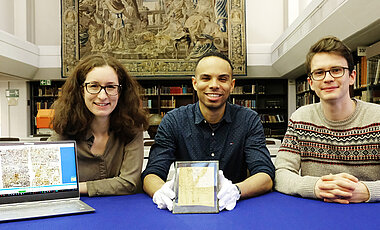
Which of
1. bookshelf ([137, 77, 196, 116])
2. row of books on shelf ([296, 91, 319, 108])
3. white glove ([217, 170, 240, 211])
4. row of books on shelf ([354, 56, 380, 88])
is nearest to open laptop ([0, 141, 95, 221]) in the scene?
white glove ([217, 170, 240, 211])

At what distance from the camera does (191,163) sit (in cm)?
153

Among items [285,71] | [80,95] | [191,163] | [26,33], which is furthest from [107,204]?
[26,33]

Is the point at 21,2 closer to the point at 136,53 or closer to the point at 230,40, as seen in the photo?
the point at 136,53

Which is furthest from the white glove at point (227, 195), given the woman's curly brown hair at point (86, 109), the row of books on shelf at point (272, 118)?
the row of books on shelf at point (272, 118)

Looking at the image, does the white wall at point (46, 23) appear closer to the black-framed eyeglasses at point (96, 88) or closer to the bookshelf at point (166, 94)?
the bookshelf at point (166, 94)

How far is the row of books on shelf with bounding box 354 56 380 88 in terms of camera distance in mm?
4670

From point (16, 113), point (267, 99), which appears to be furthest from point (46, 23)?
point (267, 99)

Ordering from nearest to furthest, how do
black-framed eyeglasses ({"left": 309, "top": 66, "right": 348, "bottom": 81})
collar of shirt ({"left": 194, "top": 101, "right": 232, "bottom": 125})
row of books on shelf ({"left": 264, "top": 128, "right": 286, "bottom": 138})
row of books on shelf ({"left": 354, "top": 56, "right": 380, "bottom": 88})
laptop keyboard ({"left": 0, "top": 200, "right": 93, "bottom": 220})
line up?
laptop keyboard ({"left": 0, "top": 200, "right": 93, "bottom": 220}), black-framed eyeglasses ({"left": 309, "top": 66, "right": 348, "bottom": 81}), collar of shirt ({"left": 194, "top": 101, "right": 232, "bottom": 125}), row of books on shelf ({"left": 354, "top": 56, "right": 380, "bottom": 88}), row of books on shelf ({"left": 264, "top": 128, "right": 286, "bottom": 138})

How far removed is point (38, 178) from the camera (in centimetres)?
151

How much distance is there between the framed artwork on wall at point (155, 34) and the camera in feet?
32.0

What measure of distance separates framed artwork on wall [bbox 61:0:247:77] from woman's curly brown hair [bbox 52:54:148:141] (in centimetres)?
786

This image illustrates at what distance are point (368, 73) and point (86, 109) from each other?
468 cm

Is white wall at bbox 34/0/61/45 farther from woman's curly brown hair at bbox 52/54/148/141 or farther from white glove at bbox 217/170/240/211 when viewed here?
white glove at bbox 217/170/240/211

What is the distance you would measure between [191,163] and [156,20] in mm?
8860
